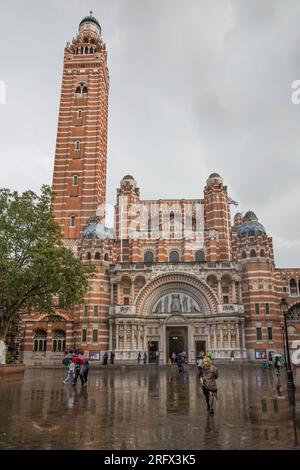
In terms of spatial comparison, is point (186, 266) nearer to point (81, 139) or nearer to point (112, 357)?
point (112, 357)

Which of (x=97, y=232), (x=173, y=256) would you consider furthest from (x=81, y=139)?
(x=173, y=256)

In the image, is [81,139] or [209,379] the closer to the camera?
[209,379]

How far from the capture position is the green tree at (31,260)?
25500mm

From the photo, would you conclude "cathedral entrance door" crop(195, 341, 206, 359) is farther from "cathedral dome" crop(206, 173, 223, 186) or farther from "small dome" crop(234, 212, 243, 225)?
"small dome" crop(234, 212, 243, 225)

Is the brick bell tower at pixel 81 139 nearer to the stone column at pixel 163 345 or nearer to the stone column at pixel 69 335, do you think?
the stone column at pixel 69 335

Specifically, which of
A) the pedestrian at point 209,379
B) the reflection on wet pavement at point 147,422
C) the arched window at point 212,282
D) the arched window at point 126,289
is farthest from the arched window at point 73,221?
the pedestrian at point 209,379

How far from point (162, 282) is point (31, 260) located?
25343 mm

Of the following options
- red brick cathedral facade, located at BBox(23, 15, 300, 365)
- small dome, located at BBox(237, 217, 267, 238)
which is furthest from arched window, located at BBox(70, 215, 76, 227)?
small dome, located at BBox(237, 217, 267, 238)

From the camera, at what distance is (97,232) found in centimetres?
5319

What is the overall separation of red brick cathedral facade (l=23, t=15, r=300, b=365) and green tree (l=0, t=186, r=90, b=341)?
19356 millimetres

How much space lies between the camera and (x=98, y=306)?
4938 centimetres

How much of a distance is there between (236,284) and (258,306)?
3947 mm

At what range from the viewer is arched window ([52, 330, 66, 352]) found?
50219 millimetres
